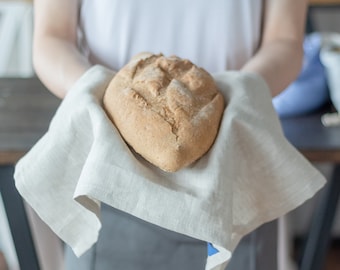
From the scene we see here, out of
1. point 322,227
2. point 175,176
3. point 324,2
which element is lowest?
point 322,227

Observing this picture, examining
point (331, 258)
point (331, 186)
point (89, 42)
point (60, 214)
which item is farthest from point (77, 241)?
point (331, 258)

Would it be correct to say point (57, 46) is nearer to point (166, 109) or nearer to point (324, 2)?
point (166, 109)

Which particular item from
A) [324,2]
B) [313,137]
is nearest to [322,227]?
[313,137]

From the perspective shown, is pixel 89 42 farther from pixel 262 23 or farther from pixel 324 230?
pixel 324 230

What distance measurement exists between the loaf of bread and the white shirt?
5.8 inches

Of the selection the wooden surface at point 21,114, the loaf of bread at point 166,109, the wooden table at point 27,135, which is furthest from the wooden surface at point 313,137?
the wooden surface at point 21,114

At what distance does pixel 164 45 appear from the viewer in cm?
72

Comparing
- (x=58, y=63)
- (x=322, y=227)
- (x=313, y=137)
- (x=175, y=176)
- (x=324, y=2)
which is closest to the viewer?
(x=175, y=176)

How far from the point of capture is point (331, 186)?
934mm

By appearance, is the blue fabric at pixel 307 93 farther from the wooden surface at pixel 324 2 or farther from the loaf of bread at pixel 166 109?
the wooden surface at pixel 324 2

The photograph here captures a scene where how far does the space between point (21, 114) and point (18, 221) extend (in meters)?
0.15

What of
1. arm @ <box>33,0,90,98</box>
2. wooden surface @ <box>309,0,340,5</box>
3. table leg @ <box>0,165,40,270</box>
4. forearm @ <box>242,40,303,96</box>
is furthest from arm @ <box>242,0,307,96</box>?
wooden surface @ <box>309,0,340,5</box>

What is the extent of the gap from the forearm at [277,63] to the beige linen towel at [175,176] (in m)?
0.06

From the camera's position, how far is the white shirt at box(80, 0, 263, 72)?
70 centimetres
